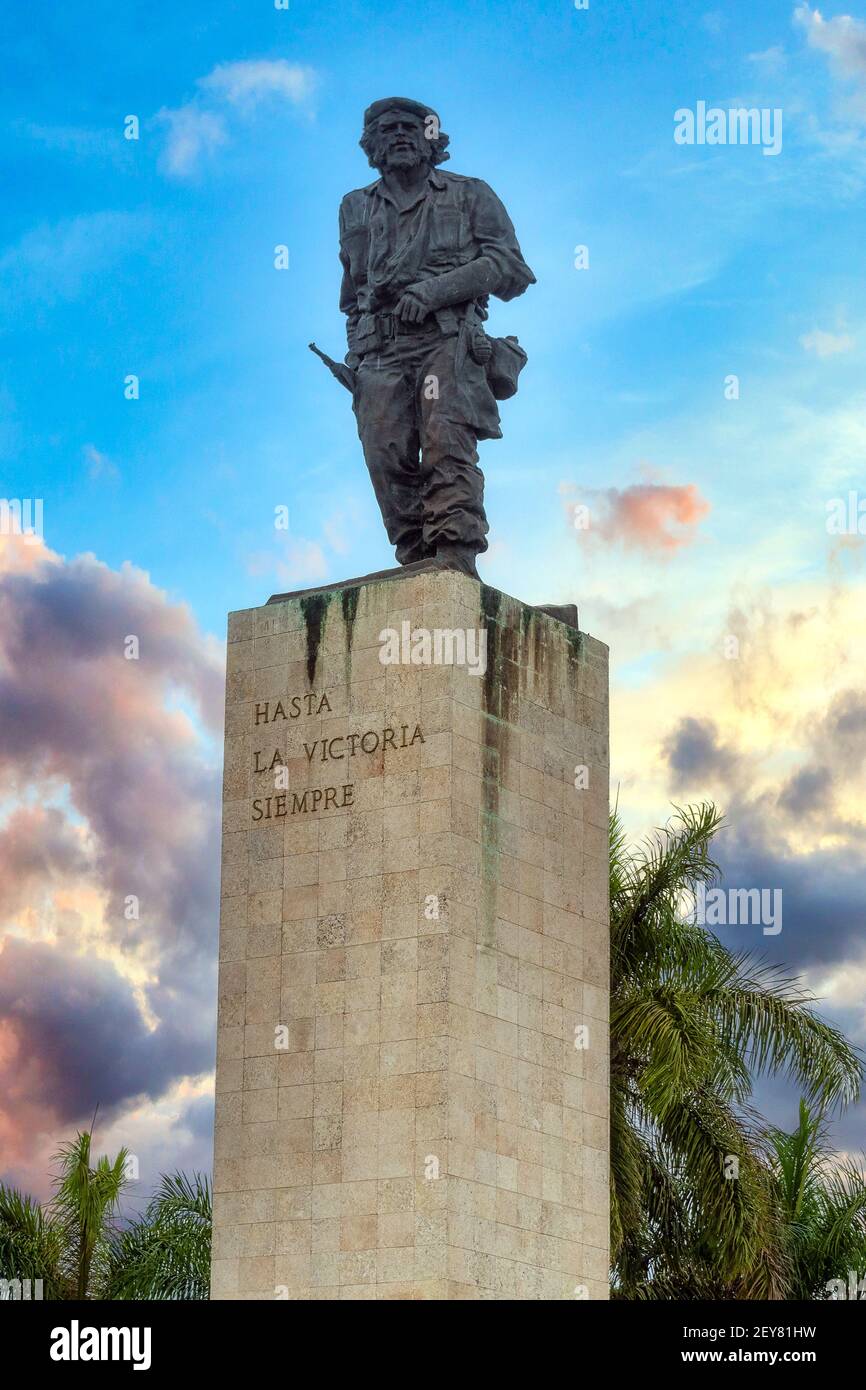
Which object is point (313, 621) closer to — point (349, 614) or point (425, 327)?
point (349, 614)

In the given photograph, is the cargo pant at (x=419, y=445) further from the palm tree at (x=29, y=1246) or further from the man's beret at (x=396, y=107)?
the palm tree at (x=29, y=1246)

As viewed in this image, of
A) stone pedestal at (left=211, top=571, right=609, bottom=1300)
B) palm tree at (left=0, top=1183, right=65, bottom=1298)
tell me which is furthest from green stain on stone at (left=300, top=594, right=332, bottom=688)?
palm tree at (left=0, top=1183, right=65, bottom=1298)

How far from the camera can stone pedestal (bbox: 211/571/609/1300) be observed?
64.2 ft

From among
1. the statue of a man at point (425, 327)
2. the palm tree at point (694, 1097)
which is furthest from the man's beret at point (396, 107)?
the palm tree at point (694, 1097)

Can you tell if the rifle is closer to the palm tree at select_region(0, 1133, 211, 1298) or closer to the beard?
the beard

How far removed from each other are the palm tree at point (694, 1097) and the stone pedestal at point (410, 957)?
20.6 feet

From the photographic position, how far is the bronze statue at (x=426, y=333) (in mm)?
21625

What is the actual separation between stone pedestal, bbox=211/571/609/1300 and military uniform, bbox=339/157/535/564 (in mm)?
1093
